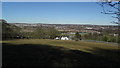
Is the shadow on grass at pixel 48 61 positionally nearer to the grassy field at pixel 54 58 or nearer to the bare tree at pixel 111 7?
the grassy field at pixel 54 58

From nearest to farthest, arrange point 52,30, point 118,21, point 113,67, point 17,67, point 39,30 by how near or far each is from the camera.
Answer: point 118,21 → point 17,67 → point 113,67 → point 39,30 → point 52,30

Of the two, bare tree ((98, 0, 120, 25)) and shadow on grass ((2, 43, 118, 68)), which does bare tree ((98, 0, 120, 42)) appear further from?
shadow on grass ((2, 43, 118, 68))

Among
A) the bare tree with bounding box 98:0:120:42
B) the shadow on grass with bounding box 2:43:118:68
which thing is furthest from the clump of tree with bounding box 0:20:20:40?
the bare tree with bounding box 98:0:120:42

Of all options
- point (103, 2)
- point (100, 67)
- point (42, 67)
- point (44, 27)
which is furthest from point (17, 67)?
point (44, 27)

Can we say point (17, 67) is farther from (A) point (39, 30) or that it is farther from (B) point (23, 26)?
(A) point (39, 30)

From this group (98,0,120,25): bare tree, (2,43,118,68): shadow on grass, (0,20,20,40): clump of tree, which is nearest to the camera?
(98,0,120,25): bare tree

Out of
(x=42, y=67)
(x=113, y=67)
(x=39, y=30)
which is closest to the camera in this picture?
(x=42, y=67)

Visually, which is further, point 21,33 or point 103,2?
point 21,33

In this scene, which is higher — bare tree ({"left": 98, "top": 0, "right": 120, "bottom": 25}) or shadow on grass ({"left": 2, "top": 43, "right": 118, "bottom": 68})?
bare tree ({"left": 98, "top": 0, "right": 120, "bottom": 25})

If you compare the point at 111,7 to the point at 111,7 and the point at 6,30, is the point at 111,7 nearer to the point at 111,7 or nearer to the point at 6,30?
the point at 111,7

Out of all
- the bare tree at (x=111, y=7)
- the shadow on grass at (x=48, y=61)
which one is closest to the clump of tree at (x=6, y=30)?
the shadow on grass at (x=48, y=61)

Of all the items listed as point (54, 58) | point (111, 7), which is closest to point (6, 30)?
point (54, 58)
